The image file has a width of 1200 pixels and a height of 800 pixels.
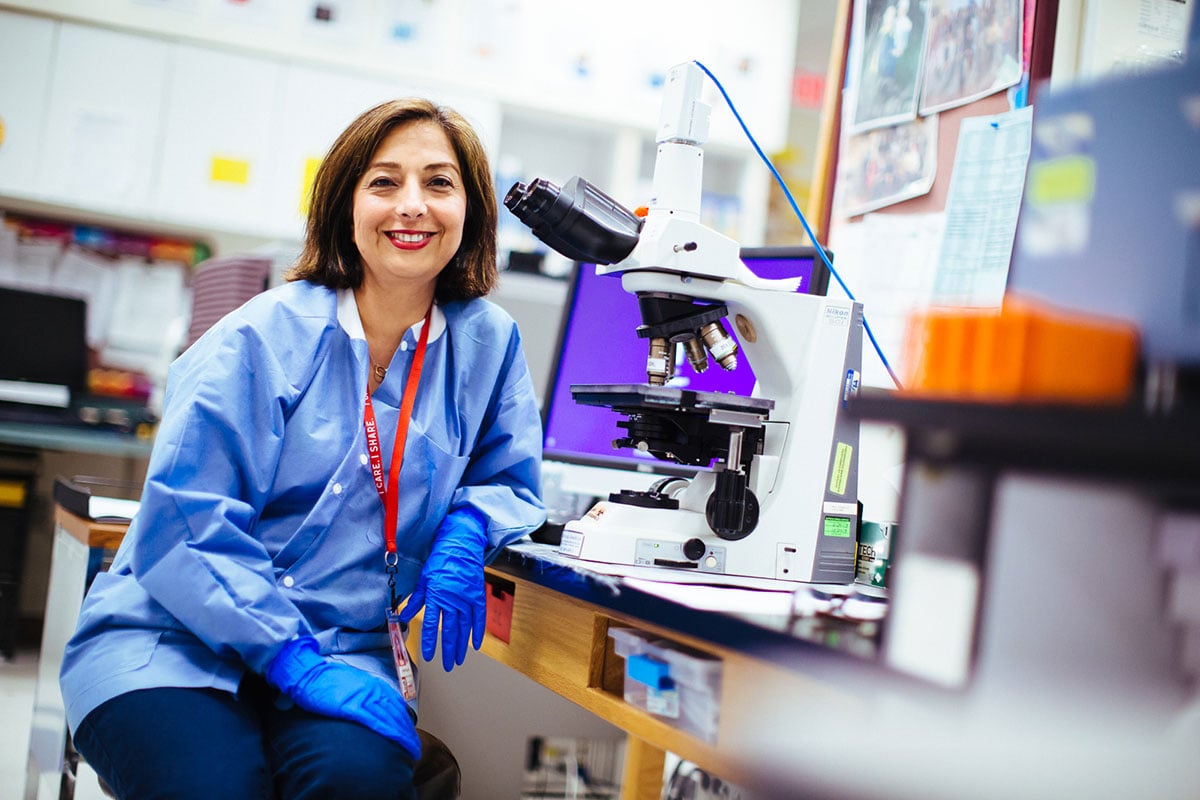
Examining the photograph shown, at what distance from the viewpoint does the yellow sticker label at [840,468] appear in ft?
4.58

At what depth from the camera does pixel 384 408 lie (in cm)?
144

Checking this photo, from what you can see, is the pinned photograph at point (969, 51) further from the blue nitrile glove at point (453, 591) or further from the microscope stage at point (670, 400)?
the blue nitrile glove at point (453, 591)

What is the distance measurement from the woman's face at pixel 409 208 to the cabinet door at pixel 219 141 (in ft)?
7.62

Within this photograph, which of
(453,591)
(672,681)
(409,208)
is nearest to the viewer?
(672,681)

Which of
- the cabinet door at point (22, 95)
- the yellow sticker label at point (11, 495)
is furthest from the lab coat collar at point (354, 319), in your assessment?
the cabinet door at point (22, 95)

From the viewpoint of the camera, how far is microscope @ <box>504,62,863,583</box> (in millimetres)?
1300

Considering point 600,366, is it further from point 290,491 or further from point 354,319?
point 290,491

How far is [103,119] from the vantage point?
3512mm

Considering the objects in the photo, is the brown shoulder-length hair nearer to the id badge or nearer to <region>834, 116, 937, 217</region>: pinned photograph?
the id badge

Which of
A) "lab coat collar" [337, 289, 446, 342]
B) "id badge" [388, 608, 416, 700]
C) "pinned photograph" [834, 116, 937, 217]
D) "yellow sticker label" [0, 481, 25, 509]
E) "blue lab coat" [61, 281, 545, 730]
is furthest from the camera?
"yellow sticker label" [0, 481, 25, 509]

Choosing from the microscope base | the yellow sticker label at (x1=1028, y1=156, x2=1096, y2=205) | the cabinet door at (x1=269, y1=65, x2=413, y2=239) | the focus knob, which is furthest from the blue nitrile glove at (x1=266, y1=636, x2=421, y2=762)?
the cabinet door at (x1=269, y1=65, x2=413, y2=239)

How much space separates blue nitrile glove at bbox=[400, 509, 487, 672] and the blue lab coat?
4cm

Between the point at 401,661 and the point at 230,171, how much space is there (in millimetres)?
2731

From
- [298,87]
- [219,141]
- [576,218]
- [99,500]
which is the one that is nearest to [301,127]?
[298,87]
